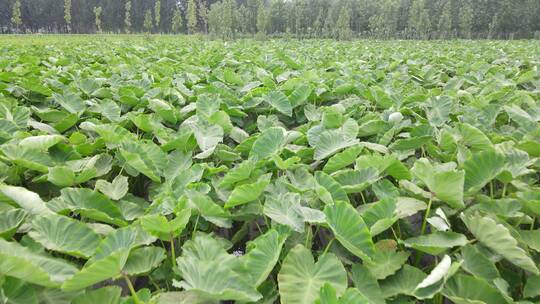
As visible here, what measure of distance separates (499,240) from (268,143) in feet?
2.77

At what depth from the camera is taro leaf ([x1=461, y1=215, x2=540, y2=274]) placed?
97 centimetres

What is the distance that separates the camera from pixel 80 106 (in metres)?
2.09

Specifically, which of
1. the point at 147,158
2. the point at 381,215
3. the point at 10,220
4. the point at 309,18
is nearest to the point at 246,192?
the point at 381,215

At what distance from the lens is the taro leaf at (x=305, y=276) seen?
91cm

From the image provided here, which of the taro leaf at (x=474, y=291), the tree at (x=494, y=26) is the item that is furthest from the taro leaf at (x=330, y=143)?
the tree at (x=494, y=26)

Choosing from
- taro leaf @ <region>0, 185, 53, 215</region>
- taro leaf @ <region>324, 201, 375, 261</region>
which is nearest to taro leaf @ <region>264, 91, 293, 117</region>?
taro leaf @ <region>324, 201, 375, 261</region>

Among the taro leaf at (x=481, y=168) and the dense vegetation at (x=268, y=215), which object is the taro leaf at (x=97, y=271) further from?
the taro leaf at (x=481, y=168)

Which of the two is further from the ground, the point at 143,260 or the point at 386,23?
the point at 386,23

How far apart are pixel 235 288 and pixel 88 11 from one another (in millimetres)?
66241

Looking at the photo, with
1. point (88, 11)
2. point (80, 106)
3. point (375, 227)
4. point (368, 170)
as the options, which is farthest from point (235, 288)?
point (88, 11)

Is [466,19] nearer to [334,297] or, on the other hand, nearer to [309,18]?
[309,18]

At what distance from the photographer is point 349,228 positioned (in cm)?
100

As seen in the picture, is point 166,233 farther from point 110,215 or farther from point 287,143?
point 287,143

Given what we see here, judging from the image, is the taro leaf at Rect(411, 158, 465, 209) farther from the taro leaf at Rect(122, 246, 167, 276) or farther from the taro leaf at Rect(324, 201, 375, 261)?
the taro leaf at Rect(122, 246, 167, 276)
